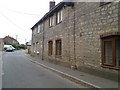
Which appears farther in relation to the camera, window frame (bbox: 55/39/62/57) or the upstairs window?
window frame (bbox: 55/39/62/57)

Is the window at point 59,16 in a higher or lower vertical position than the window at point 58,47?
higher

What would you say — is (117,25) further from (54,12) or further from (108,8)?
(54,12)

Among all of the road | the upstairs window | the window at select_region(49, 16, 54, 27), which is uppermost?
the window at select_region(49, 16, 54, 27)

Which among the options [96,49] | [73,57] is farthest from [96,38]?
[73,57]

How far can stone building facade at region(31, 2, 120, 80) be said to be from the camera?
8.18 metres

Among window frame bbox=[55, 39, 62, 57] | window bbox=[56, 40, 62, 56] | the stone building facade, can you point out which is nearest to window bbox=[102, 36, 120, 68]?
the stone building facade

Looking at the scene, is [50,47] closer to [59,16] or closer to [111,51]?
[59,16]

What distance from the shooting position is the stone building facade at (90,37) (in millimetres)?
8180

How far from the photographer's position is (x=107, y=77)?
8438 millimetres

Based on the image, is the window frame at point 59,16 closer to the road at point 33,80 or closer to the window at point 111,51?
the road at point 33,80

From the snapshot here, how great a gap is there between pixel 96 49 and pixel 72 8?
4.79 m

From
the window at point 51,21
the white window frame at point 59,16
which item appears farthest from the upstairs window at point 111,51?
the window at point 51,21

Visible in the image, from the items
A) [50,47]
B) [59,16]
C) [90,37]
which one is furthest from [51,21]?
[90,37]

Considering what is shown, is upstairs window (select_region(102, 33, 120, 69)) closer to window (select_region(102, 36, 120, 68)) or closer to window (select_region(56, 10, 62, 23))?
window (select_region(102, 36, 120, 68))
